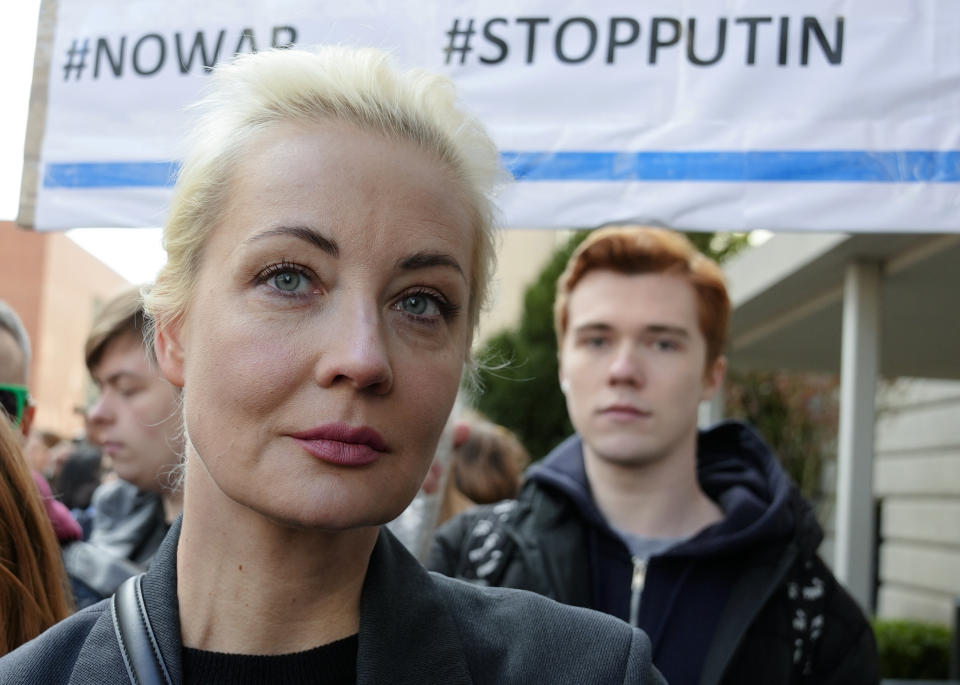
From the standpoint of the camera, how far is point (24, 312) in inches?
1229

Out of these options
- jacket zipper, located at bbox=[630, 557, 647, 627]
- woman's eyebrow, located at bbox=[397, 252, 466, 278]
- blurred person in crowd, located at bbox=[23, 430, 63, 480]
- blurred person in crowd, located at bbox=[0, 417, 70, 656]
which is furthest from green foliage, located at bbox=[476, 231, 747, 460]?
woman's eyebrow, located at bbox=[397, 252, 466, 278]

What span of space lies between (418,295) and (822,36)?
148 cm

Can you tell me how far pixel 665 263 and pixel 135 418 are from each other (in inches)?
66.8

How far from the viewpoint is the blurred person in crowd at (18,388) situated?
2.79 meters

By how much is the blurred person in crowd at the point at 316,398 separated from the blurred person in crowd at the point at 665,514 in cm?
125

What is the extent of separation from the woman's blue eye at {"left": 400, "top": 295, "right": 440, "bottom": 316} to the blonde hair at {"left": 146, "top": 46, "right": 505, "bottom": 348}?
0.20 meters

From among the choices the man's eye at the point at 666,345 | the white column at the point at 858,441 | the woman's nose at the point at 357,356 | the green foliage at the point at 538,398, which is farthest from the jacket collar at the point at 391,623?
the green foliage at the point at 538,398

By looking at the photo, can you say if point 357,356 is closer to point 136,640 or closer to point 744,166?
point 136,640

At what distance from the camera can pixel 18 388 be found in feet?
9.25

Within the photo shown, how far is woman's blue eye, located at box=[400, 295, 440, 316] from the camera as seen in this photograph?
171 cm

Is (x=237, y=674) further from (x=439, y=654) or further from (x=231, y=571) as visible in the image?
(x=439, y=654)

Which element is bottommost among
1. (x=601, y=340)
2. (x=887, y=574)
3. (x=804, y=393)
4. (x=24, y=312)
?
(x=887, y=574)

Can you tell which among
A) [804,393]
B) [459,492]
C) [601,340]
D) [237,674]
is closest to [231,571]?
[237,674]

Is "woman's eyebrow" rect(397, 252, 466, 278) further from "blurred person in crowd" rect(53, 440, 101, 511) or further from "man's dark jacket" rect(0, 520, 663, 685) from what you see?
"blurred person in crowd" rect(53, 440, 101, 511)
